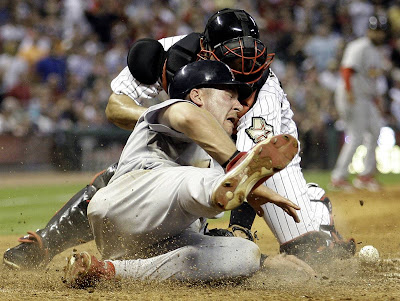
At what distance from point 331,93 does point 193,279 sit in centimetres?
1230

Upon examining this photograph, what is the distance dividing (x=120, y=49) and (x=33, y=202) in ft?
20.8

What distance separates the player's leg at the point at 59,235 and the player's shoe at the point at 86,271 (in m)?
1.25

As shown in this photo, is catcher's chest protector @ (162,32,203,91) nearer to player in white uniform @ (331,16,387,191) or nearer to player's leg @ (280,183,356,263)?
player's leg @ (280,183,356,263)

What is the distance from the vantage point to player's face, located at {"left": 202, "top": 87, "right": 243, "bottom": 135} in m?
3.88

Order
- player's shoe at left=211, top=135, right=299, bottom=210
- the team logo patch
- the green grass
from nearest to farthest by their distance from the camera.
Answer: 1. player's shoe at left=211, top=135, right=299, bottom=210
2. the team logo patch
3. the green grass

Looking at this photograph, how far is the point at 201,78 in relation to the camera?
387 cm

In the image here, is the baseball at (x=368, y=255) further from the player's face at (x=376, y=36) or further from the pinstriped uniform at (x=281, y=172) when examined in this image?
the player's face at (x=376, y=36)

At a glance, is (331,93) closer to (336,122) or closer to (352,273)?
(336,122)

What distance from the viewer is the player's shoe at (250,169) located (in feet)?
10.5

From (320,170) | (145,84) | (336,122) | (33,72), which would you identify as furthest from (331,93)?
(145,84)

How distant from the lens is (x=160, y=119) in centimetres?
378

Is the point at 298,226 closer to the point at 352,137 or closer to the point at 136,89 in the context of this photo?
the point at 136,89

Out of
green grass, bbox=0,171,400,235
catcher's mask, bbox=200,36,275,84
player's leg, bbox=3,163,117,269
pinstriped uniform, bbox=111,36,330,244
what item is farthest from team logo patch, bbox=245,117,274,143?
green grass, bbox=0,171,400,235

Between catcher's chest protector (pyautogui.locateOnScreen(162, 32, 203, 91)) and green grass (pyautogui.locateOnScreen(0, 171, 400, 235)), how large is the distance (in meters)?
2.10
